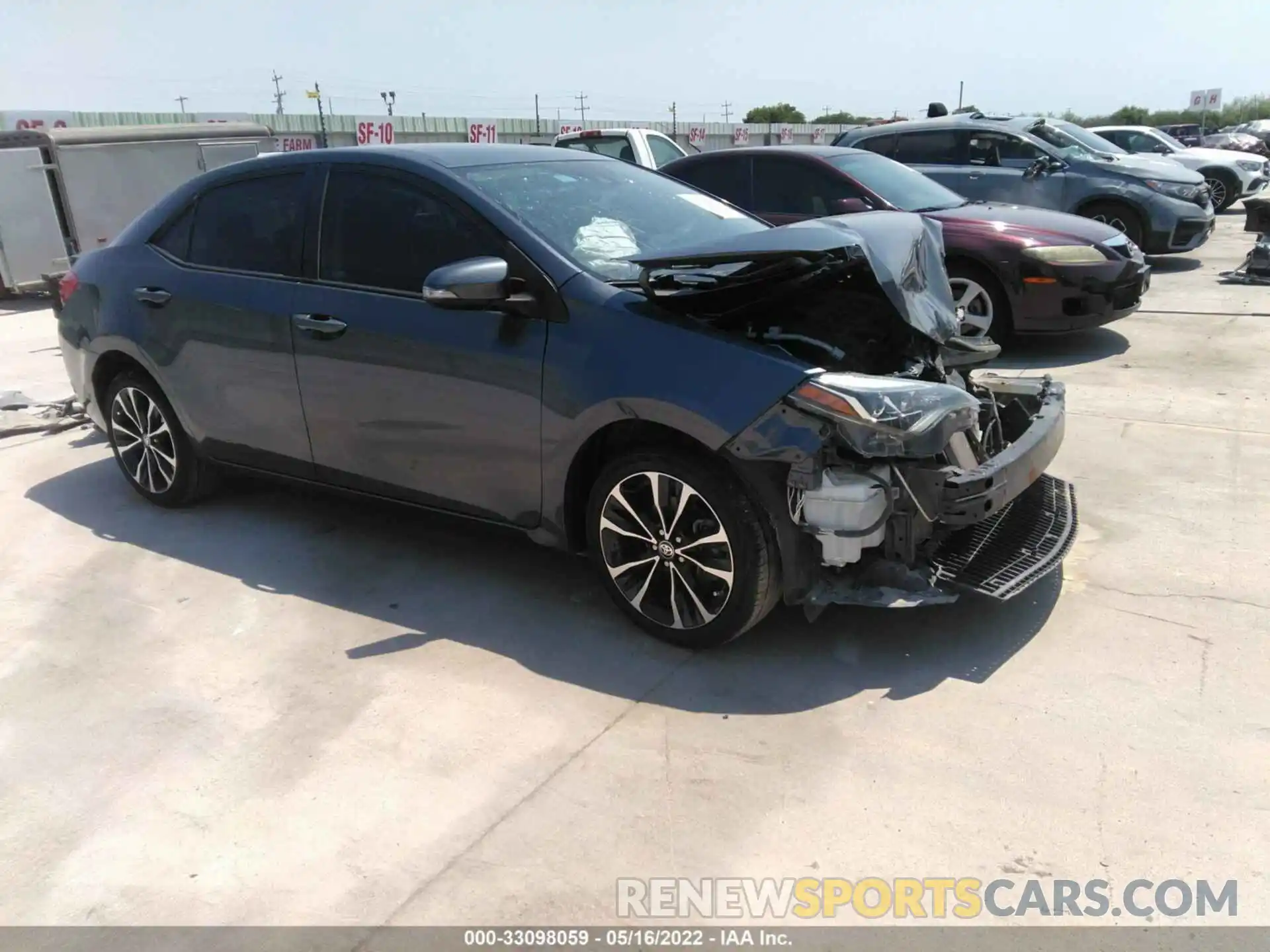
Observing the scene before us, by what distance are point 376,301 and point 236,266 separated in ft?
3.18

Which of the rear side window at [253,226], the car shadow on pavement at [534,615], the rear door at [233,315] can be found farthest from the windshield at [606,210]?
the car shadow on pavement at [534,615]

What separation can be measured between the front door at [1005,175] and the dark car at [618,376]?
6.92m

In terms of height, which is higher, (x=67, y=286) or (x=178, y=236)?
(x=178, y=236)

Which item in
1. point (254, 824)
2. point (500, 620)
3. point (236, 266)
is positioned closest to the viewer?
point (254, 824)

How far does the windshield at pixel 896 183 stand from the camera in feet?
25.7

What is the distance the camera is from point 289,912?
2516 millimetres

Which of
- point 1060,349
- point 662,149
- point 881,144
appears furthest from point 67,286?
point 662,149

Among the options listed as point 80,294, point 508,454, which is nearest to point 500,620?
point 508,454

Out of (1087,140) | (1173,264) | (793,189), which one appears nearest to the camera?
(793,189)

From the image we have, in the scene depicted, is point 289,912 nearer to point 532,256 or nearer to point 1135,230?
point 532,256

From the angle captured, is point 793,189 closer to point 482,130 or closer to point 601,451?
point 601,451

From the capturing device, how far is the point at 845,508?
122 inches

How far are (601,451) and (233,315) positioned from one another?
1974 millimetres

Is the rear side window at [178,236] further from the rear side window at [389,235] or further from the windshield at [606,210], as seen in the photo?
the windshield at [606,210]
